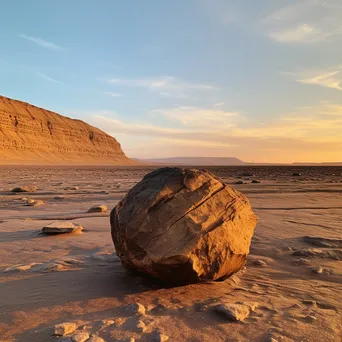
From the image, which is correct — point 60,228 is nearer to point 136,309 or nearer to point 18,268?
point 18,268

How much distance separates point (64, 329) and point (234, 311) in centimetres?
121

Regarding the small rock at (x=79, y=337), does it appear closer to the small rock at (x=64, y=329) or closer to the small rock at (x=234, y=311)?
the small rock at (x=64, y=329)

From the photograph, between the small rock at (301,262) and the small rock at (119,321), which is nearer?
the small rock at (119,321)

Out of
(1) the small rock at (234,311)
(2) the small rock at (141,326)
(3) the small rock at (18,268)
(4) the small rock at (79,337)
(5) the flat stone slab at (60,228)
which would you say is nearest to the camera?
(4) the small rock at (79,337)

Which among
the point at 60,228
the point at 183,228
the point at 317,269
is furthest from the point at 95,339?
the point at 60,228

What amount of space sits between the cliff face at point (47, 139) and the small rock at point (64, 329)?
2284 inches

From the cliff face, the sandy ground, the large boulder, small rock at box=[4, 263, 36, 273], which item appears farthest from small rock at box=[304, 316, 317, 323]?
the cliff face

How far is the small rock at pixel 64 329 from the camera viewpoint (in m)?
2.17

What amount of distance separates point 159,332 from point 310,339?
1007mm

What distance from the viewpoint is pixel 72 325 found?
2.25m

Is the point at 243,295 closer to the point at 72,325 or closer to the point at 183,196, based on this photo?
the point at 183,196

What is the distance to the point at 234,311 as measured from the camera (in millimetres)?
2447

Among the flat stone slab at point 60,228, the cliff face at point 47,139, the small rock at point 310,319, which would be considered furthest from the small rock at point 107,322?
the cliff face at point 47,139

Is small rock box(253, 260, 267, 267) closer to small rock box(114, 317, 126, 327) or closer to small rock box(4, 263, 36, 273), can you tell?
small rock box(114, 317, 126, 327)
